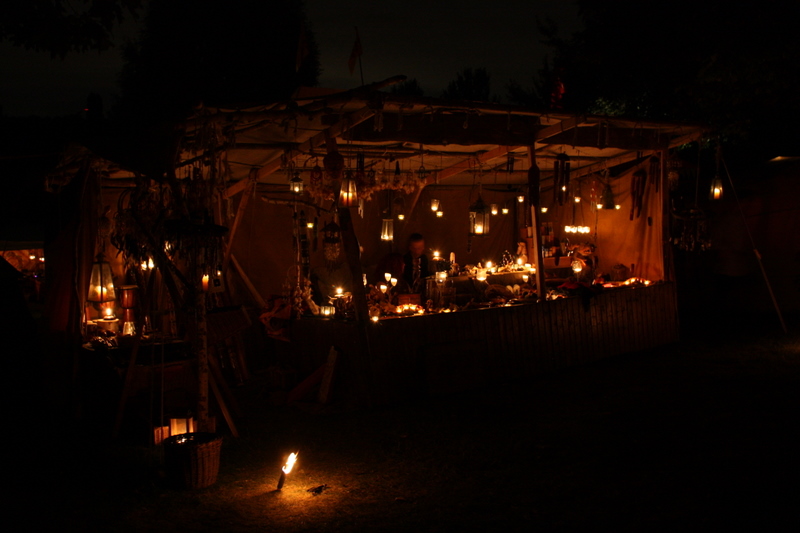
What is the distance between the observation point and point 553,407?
23.8 ft

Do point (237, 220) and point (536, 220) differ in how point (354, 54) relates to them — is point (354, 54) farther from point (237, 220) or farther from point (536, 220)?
point (237, 220)

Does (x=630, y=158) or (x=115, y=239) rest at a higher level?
(x=630, y=158)

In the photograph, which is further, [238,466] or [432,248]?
[432,248]

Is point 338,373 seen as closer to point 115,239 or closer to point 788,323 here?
point 115,239

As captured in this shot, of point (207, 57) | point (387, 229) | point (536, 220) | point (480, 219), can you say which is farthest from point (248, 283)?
point (207, 57)

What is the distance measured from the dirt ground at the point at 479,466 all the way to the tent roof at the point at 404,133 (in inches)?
131

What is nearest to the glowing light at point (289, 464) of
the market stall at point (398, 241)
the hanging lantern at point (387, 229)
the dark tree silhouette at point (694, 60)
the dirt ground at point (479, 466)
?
the dirt ground at point (479, 466)

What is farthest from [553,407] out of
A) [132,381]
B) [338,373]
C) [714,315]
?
[714,315]

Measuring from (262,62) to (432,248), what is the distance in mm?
14703

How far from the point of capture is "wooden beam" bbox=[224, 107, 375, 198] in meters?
7.21

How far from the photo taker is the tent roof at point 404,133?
6816mm

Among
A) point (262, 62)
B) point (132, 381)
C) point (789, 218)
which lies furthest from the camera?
point (262, 62)

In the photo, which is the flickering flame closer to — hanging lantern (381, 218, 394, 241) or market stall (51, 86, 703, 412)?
market stall (51, 86, 703, 412)

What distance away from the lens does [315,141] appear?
8500 millimetres
